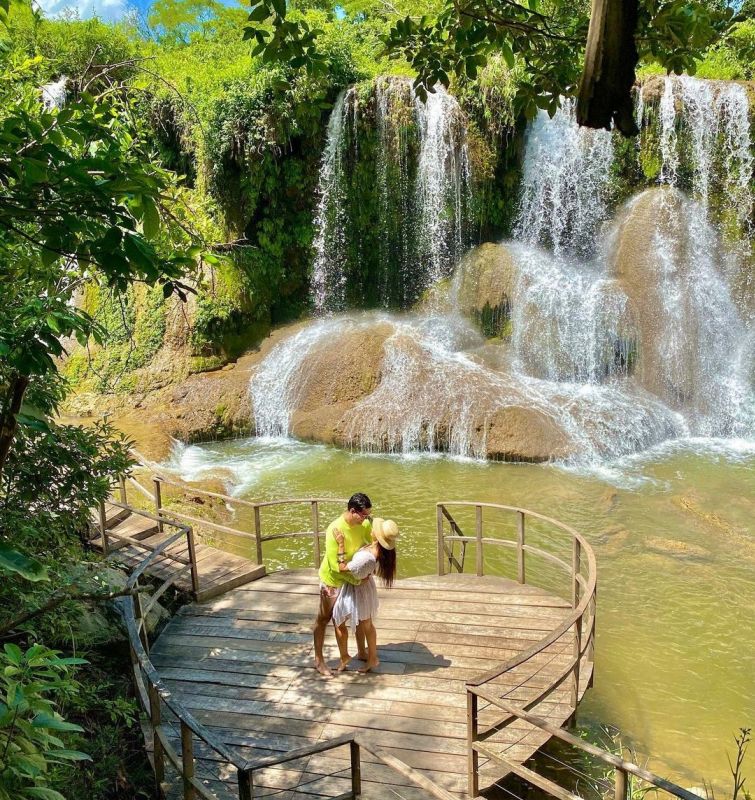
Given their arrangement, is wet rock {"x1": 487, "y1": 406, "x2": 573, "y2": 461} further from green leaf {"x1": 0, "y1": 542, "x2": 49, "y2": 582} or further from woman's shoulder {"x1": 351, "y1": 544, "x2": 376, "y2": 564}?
green leaf {"x1": 0, "y1": 542, "x2": 49, "y2": 582}

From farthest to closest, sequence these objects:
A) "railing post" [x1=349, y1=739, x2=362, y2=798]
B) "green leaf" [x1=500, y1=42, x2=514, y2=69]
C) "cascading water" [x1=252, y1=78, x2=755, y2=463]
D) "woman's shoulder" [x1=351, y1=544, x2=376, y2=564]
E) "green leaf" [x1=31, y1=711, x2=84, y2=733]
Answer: "cascading water" [x1=252, y1=78, x2=755, y2=463] < "woman's shoulder" [x1=351, y1=544, x2=376, y2=564] < "railing post" [x1=349, y1=739, x2=362, y2=798] < "green leaf" [x1=500, y1=42, x2=514, y2=69] < "green leaf" [x1=31, y1=711, x2=84, y2=733]

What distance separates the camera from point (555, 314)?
17266mm

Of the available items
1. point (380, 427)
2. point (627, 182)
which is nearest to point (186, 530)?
point (380, 427)

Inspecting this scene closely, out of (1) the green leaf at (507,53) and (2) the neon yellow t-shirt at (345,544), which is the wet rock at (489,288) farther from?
(1) the green leaf at (507,53)

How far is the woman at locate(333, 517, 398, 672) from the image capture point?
18.1ft

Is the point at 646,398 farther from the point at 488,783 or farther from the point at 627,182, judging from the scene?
the point at 488,783

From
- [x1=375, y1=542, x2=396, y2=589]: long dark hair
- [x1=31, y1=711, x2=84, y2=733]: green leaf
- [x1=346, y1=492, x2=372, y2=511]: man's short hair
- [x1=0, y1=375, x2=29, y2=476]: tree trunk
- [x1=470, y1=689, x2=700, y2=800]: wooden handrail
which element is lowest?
[x1=470, y1=689, x2=700, y2=800]: wooden handrail

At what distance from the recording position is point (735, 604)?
8.36 m

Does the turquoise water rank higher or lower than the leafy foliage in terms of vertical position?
lower

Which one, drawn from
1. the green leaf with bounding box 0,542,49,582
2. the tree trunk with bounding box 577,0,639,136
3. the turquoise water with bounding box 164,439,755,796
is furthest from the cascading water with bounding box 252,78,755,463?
the green leaf with bounding box 0,542,49,582

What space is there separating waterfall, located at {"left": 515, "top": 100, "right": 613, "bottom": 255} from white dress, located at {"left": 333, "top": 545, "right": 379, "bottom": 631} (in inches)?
634

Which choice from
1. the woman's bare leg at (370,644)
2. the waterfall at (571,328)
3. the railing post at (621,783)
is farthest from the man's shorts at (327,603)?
the waterfall at (571,328)

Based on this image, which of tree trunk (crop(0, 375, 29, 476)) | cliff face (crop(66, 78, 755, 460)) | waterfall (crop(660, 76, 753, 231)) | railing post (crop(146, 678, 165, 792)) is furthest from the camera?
waterfall (crop(660, 76, 753, 231))

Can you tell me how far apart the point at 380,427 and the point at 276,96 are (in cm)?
1071
